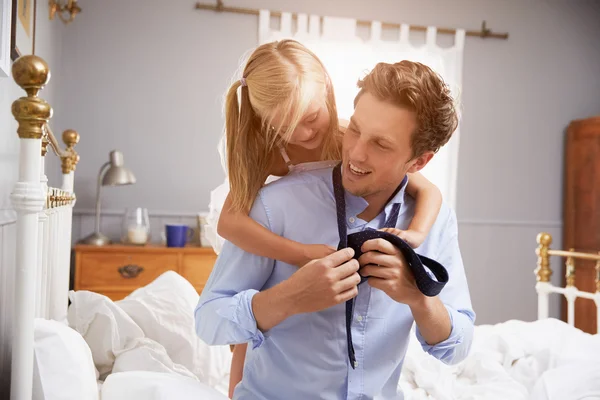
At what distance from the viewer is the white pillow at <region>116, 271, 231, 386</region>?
6.67 ft

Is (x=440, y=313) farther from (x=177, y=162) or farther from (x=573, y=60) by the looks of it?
(x=573, y=60)

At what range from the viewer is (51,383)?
1146 mm

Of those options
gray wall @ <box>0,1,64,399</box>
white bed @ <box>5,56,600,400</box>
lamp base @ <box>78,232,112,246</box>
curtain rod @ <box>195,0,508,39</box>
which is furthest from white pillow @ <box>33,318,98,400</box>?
curtain rod @ <box>195,0,508,39</box>

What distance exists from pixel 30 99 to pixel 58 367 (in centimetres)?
53

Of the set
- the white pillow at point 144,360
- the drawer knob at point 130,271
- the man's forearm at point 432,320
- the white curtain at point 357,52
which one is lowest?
the white pillow at point 144,360

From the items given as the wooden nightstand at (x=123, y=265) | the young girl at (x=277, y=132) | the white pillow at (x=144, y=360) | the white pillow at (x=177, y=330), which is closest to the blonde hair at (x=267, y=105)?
the young girl at (x=277, y=132)

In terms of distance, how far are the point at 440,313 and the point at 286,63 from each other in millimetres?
677

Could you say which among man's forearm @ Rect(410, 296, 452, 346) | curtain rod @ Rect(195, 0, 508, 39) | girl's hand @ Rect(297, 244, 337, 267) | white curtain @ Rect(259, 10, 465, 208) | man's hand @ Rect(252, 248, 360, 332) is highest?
curtain rod @ Rect(195, 0, 508, 39)

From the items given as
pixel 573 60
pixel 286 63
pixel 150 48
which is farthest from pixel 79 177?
pixel 573 60

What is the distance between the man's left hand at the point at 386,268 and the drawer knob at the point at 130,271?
2.75m

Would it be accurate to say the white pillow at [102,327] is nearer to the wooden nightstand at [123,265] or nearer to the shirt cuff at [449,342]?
the shirt cuff at [449,342]

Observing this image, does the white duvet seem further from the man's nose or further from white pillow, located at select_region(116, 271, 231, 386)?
the man's nose

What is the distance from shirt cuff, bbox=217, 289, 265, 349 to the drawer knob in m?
2.62

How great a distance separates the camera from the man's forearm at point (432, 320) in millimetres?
1081
